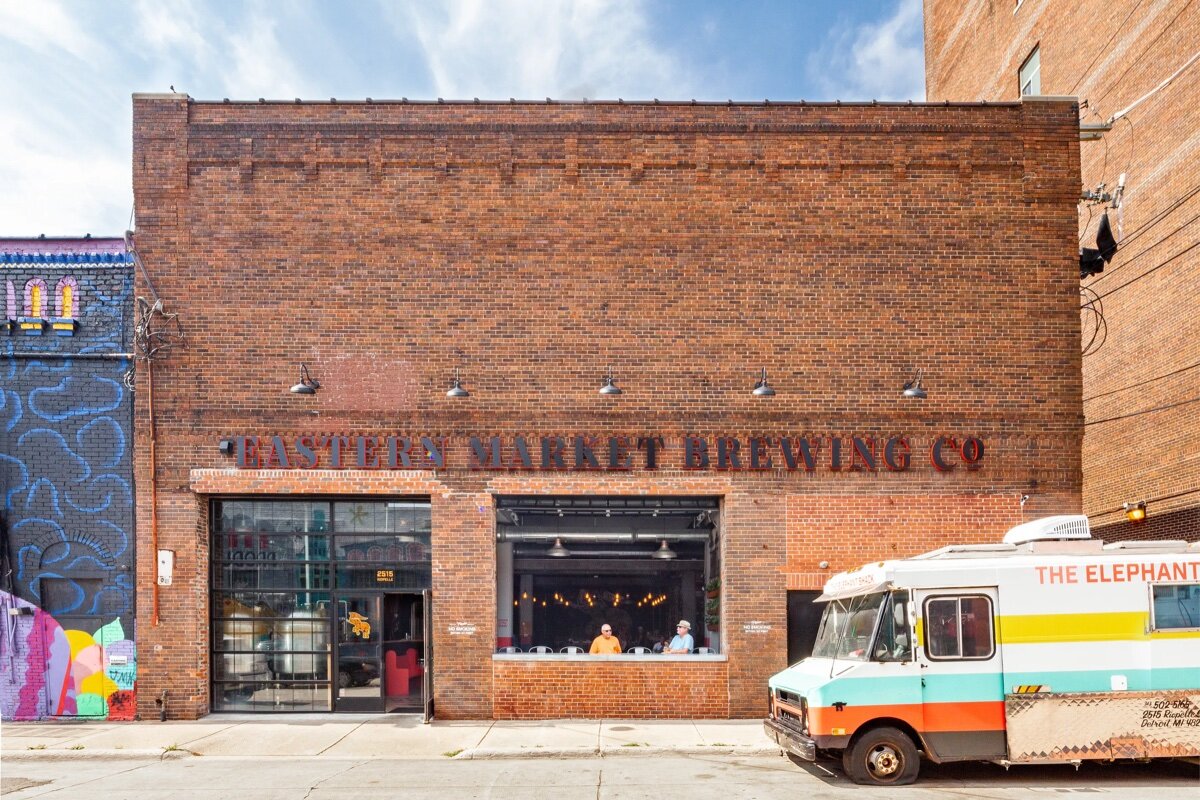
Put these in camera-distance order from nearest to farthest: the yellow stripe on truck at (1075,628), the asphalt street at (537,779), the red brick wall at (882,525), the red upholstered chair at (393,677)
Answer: the asphalt street at (537,779) → the yellow stripe on truck at (1075,628) → the red brick wall at (882,525) → the red upholstered chair at (393,677)

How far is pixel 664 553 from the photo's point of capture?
16.5m

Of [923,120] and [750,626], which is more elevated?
[923,120]

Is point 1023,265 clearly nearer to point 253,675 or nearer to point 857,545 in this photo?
point 857,545

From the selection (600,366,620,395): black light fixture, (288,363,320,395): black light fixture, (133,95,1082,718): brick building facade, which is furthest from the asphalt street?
(600,366,620,395): black light fixture

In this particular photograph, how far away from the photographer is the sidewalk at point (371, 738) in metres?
13.0

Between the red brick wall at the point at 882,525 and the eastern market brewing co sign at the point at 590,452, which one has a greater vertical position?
the eastern market brewing co sign at the point at 590,452

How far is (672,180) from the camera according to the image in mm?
16062

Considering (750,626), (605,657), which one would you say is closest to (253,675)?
(605,657)

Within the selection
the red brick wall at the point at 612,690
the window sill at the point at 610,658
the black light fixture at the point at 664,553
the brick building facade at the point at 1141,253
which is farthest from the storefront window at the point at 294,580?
the brick building facade at the point at 1141,253

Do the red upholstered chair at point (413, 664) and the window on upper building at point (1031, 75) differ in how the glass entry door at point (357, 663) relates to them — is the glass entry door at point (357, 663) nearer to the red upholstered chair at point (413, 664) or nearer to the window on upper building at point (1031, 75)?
the red upholstered chair at point (413, 664)

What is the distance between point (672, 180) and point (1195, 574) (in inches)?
364

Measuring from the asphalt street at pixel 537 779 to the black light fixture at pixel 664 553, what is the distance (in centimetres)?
437

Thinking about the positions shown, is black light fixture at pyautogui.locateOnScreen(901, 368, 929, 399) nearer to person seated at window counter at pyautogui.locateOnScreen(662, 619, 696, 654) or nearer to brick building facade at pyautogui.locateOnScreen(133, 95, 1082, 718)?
brick building facade at pyautogui.locateOnScreen(133, 95, 1082, 718)

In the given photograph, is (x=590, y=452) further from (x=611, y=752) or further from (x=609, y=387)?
(x=611, y=752)
